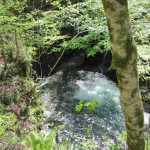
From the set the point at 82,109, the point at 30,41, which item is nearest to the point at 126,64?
the point at 30,41

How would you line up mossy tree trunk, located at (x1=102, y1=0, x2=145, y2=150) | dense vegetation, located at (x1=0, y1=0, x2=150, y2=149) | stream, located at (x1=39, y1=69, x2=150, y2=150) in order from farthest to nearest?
stream, located at (x1=39, y1=69, x2=150, y2=150), dense vegetation, located at (x1=0, y1=0, x2=150, y2=149), mossy tree trunk, located at (x1=102, y1=0, x2=145, y2=150)

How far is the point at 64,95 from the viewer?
9.01 m

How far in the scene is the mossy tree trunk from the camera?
1796 mm

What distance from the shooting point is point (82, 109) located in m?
8.03

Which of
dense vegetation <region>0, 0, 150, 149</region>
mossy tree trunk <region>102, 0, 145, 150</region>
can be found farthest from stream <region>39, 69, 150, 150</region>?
mossy tree trunk <region>102, 0, 145, 150</region>

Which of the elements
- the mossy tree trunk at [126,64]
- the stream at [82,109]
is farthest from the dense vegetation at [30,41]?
the mossy tree trunk at [126,64]

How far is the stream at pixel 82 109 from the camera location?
21.4ft

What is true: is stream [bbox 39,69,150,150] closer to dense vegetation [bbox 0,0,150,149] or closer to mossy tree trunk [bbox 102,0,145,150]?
dense vegetation [bbox 0,0,150,149]

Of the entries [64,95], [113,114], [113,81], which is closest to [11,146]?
[113,114]

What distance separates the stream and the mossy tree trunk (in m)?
2.67

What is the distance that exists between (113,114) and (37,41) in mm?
3378

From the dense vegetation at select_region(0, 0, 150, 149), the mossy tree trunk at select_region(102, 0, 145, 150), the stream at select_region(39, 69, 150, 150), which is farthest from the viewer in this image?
the stream at select_region(39, 69, 150, 150)

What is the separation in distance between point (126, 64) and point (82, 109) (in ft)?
20.2

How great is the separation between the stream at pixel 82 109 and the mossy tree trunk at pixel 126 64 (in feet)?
8.76
